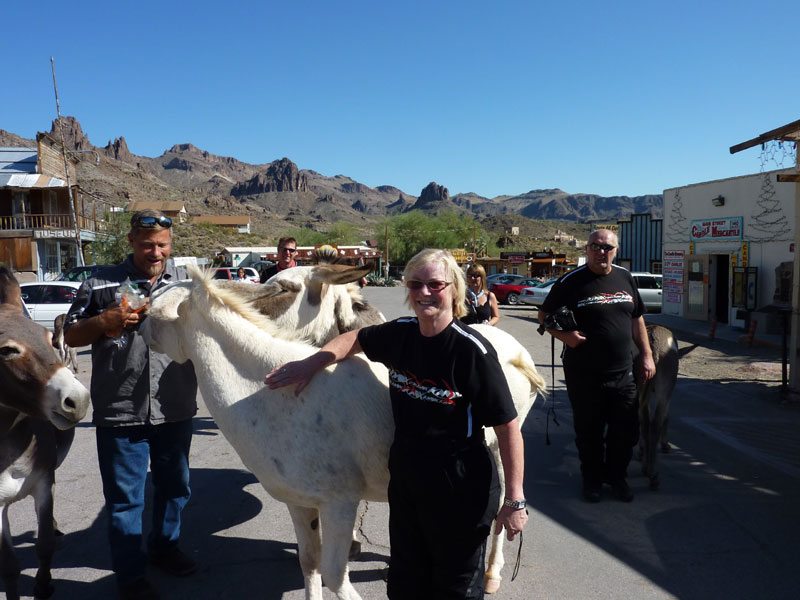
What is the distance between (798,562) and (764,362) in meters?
8.60

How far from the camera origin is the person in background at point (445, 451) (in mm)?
2012

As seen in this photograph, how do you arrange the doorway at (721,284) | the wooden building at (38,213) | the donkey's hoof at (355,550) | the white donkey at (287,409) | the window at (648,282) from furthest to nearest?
1. the wooden building at (38,213)
2. the window at (648,282)
3. the doorway at (721,284)
4. the donkey's hoof at (355,550)
5. the white donkey at (287,409)

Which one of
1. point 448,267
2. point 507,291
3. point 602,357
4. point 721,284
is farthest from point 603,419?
point 507,291

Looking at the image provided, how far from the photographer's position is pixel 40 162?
101ft

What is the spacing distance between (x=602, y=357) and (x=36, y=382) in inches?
150

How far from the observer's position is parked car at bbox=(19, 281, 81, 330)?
1381cm

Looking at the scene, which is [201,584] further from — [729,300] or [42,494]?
[729,300]

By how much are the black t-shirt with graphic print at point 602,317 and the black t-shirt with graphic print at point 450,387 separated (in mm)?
2478

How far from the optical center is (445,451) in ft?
6.68

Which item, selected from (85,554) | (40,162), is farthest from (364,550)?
(40,162)

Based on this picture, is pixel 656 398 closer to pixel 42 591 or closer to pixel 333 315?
pixel 333 315

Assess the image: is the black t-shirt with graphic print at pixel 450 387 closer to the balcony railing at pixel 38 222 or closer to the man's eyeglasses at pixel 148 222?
the man's eyeglasses at pixel 148 222

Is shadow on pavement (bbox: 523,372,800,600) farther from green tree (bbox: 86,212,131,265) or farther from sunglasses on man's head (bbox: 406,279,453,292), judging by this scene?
green tree (bbox: 86,212,131,265)

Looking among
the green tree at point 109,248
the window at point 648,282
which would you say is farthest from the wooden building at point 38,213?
the window at point 648,282
